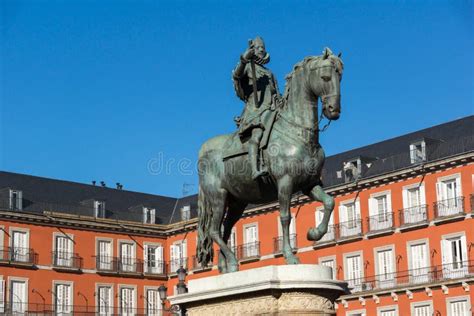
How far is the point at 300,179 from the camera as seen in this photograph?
1521 centimetres

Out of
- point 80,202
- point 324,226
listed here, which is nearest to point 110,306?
point 80,202

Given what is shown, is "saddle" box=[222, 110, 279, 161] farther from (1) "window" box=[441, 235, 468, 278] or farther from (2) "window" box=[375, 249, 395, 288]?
(2) "window" box=[375, 249, 395, 288]

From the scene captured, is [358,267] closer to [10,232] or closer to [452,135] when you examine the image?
[452,135]

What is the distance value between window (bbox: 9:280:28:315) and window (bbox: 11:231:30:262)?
1706mm

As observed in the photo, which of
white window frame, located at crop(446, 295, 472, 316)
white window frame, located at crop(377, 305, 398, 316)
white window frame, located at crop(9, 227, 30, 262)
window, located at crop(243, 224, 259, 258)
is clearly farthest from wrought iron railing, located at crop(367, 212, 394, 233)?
white window frame, located at crop(9, 227, 30, 262)

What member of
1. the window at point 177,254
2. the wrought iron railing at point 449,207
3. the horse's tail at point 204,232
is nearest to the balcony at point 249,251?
the window at point 177,254

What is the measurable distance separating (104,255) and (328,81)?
216ft

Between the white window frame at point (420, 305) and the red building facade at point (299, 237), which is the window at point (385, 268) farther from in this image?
the white window frame at point (420, 305)

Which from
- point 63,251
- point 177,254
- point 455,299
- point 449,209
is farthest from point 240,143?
point 177,254

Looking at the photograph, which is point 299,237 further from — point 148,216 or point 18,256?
point 18,256

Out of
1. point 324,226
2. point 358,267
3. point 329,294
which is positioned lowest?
point 329,294

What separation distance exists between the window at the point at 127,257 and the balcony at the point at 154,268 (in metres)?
1.26

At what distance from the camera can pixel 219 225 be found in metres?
16.5

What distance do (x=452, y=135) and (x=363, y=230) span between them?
331 inches
